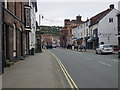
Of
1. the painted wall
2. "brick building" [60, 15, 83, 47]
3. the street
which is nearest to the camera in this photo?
the street

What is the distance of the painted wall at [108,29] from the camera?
5197 cm

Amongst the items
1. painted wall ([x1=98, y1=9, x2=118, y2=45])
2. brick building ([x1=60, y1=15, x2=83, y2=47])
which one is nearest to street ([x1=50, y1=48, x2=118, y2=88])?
painted wall ([x1=98, y1=9, x2=118, y2=45])

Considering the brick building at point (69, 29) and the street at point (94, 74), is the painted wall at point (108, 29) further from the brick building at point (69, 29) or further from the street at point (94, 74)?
the brick building at point (69, 29)

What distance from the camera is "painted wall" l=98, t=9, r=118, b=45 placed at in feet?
171

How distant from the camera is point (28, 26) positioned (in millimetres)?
27844

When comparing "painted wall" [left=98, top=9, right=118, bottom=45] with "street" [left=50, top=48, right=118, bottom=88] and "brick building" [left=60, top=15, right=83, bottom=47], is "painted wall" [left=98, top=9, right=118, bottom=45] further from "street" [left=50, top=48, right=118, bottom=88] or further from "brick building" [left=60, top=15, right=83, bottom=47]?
"brick building" [left=60, top=15, right=83, bottom=47]

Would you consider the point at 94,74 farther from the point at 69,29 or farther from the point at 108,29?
the point at 69,29

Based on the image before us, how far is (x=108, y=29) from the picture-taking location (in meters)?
53.1

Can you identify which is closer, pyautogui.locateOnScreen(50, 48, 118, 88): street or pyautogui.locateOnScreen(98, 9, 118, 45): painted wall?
pyautogui.locateOnScreen(50, 48, 118, 88): street

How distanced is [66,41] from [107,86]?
9779cm

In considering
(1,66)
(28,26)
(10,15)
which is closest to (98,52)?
(28,26)

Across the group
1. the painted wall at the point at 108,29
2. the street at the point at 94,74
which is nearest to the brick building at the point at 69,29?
the painted wall at the point at 108,29

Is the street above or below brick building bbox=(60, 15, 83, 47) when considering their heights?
below

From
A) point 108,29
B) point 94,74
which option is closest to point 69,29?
point 108,29
